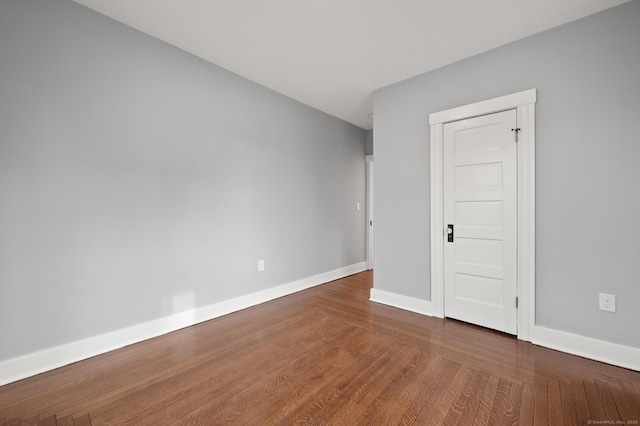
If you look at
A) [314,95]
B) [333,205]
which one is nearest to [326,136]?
[314,95]

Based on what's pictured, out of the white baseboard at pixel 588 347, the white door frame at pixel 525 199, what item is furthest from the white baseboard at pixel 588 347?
the white door frame at pixel 525 199

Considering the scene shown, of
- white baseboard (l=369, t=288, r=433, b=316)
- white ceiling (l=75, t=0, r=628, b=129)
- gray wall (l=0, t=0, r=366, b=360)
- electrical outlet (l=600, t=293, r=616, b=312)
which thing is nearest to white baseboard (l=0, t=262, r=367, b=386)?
gray wall (l=0, t=0, r=366, b=360)

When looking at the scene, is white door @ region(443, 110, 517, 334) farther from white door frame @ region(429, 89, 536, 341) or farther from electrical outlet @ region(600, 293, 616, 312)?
electrical outlet @ region(600, 293, 616, 312)

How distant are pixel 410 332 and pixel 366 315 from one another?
1.79 feet

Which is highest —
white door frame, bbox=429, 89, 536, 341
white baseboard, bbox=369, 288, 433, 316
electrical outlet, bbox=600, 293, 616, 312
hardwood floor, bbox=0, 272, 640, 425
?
white door frame, bbox=429, 89, 536, 341

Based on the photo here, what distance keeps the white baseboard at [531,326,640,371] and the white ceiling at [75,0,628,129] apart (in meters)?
2.61

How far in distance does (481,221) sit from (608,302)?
106 centimetres

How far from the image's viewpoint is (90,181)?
2170 millimetres

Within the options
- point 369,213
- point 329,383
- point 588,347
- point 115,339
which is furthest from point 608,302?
point 115,339

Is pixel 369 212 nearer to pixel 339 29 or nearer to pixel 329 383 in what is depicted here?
pixel 339 29

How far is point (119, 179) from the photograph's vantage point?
7.59 feet

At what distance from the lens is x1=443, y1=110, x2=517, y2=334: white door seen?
8.31 ft

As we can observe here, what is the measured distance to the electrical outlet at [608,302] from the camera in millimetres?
2072

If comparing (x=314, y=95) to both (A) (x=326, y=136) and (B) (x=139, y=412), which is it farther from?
(B) (x=139, y=412)
